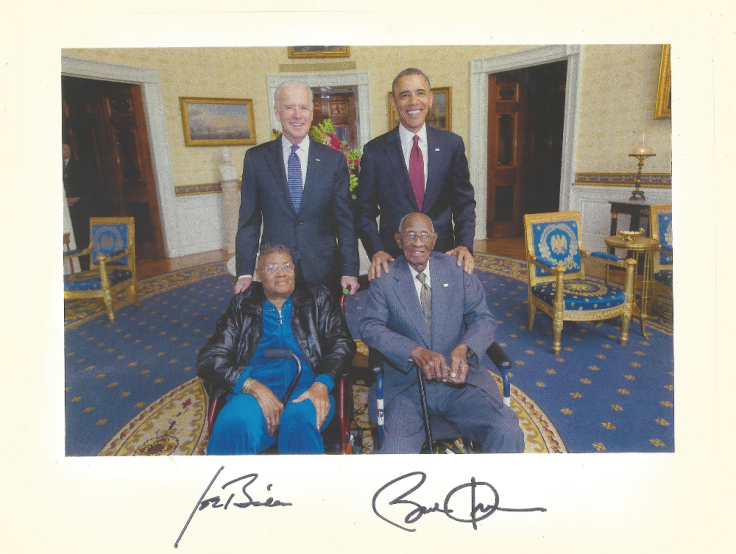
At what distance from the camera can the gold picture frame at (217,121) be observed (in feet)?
20.4

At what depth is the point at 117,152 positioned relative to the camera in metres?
6.15

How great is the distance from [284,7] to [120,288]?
349 cm

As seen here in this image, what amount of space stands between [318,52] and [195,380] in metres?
5.08

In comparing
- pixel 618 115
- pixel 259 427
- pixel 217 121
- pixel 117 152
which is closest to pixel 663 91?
pixel 618 115

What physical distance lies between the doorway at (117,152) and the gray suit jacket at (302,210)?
4.88m

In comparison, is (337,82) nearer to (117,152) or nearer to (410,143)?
(117,152)

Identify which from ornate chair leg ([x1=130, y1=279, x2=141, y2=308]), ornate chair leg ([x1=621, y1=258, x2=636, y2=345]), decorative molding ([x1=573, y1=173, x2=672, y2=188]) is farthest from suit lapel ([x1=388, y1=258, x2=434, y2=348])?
decorative molding ([x1=573, y1=173, x2=672, y2=188])

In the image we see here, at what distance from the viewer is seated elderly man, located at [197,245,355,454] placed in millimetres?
1582

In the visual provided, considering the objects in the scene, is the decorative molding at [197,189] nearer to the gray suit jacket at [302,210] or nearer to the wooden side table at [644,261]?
the gray suit jacket at [302,210]

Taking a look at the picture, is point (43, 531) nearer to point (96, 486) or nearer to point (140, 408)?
point (96, 486)

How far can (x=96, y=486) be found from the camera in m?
1.42

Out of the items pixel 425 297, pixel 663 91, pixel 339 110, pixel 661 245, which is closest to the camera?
pixel 425 297

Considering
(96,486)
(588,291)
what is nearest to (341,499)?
(96,486)
